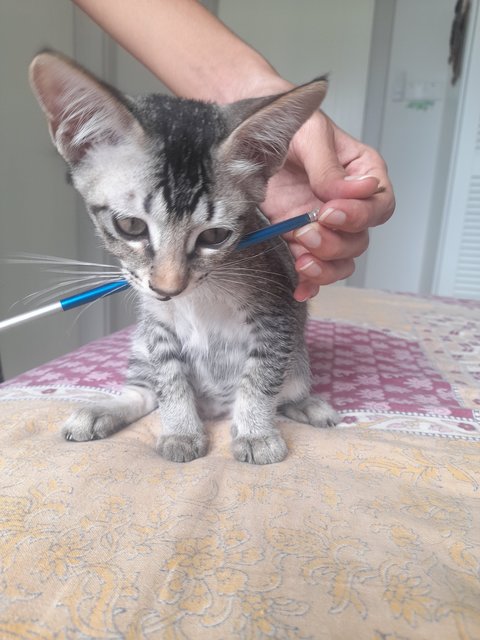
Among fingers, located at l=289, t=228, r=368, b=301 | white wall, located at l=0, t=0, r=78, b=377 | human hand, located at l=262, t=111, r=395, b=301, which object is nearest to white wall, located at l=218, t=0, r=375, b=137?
white wall, located at l=0, t=0, r=78, b=377

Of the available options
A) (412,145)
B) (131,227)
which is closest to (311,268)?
(131,227)

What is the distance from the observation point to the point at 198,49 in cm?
102

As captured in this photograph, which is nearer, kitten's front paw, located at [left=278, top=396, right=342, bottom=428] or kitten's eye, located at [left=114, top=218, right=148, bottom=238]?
kitten's eye, located at [left=114, top=218, right=148, bottom=238]

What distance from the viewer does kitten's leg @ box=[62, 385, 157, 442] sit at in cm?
74

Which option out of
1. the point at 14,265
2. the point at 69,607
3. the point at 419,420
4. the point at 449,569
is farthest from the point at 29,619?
the point at 14,265

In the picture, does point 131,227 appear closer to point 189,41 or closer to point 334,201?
point 334,201

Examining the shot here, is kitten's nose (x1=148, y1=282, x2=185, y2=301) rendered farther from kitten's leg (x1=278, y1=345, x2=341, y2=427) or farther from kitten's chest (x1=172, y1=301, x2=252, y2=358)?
kitten's leg (x1=278, y1=345, x2=341, y2=427)

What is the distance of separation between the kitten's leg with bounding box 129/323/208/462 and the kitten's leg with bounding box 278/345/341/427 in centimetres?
18

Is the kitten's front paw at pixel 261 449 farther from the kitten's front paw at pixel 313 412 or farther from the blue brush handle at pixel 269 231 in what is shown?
the blue brush handle at pixel 269 231

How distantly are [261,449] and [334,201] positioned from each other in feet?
1.26

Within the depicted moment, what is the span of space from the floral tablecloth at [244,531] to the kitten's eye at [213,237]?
0.31 m

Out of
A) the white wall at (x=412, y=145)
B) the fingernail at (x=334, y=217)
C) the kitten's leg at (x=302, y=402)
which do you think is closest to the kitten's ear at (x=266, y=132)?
the fingernail at (x=334, y=217)

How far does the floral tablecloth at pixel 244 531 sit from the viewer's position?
0.40 meters

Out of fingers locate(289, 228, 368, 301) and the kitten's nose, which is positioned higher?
fingers locate(289, 228, 368, 301)
